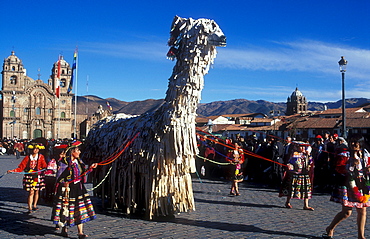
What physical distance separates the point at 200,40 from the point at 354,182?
12.4ft

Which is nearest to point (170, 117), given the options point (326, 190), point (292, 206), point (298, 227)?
point (298, 227)

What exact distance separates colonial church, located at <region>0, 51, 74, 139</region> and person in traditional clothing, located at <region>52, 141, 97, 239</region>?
225 ft

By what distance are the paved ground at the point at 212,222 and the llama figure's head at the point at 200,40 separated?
322cm

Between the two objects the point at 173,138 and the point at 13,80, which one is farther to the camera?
the point at 13,80

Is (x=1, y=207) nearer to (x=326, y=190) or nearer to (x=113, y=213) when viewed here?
(x=113, y=213)

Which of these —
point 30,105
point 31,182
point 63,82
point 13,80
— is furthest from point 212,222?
point 63,82

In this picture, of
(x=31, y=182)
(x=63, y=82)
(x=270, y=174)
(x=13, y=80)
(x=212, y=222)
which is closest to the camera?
(x=212, y=222)

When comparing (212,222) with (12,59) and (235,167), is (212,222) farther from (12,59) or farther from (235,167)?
(12,59)

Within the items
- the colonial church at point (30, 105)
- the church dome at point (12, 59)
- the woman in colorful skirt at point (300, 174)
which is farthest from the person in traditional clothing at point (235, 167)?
the church dome at point (12, 59)

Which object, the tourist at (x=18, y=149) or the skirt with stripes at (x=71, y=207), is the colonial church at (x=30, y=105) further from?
the skirt with stripes at (x=71, y=207)

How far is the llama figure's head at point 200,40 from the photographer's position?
760 cm

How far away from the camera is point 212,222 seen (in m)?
7.93

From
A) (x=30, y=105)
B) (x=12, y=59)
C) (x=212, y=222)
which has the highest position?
(x=12, y=59)

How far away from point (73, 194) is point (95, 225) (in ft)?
3.49
